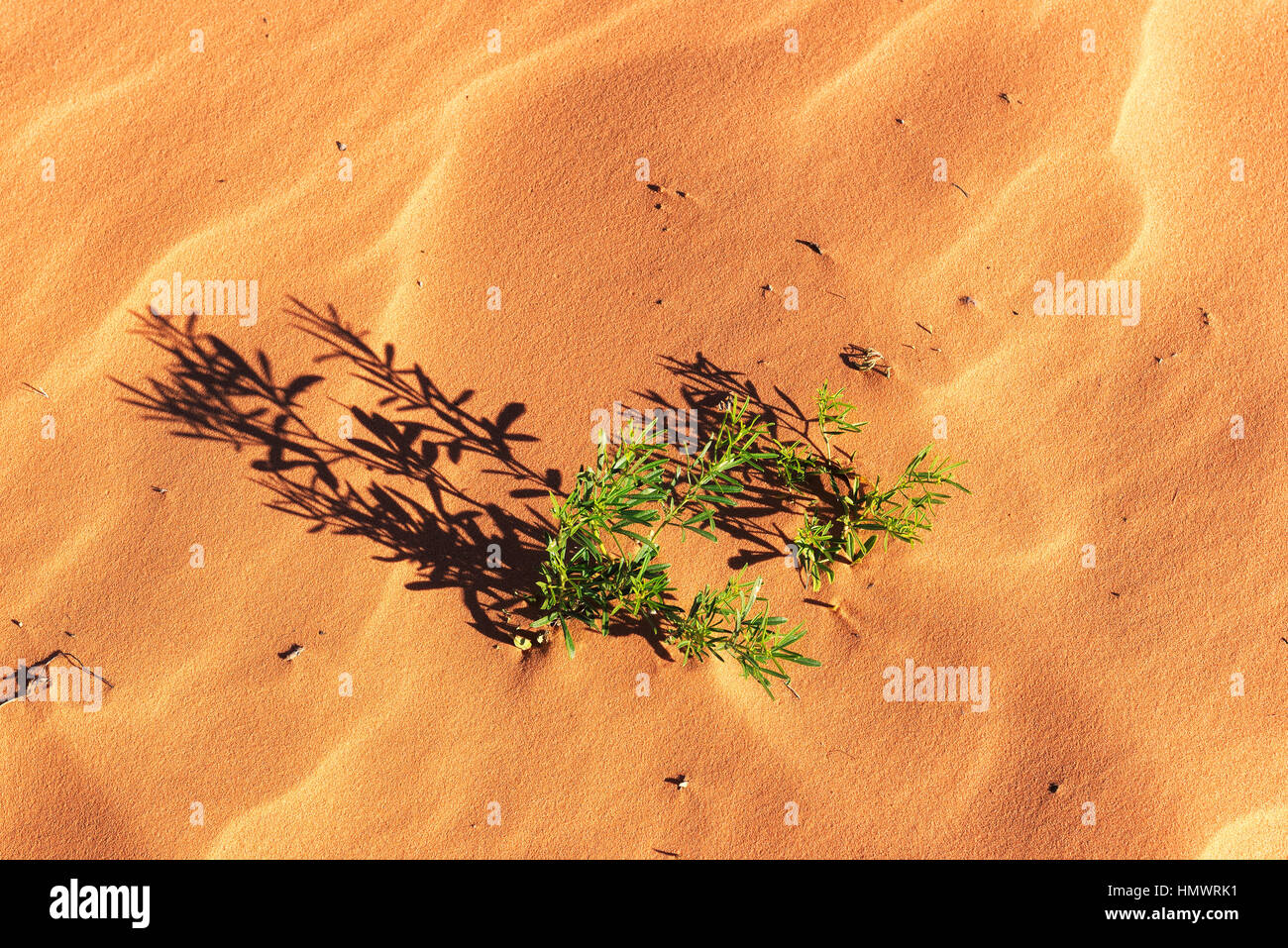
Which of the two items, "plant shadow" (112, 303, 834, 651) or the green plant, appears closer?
the green plant

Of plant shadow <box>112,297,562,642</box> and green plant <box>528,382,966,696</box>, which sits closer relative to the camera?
green plant <box>528,382,966,696</box>

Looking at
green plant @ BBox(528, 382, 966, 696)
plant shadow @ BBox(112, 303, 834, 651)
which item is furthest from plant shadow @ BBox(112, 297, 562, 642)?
green plant @ BBox(528, 382, 966, 696)

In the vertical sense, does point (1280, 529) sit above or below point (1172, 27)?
below

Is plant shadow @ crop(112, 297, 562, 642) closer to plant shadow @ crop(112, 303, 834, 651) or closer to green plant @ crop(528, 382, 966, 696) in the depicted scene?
plant shadow @ crop(112, 303, 834, 651)

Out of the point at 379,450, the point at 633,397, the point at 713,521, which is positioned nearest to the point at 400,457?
the point at 379,450

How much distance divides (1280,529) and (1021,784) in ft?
4.39

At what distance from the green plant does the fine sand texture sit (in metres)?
0.09

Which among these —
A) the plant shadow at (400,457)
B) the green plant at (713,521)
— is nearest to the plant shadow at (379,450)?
the plant shadow at (400,457)

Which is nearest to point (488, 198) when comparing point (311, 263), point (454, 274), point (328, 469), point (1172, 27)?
point (454, 274)

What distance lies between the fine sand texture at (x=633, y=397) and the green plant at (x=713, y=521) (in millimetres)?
92

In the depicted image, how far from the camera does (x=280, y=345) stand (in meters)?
3.35

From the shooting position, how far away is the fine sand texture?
3.27m

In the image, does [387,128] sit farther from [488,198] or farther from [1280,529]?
[1280,529]
